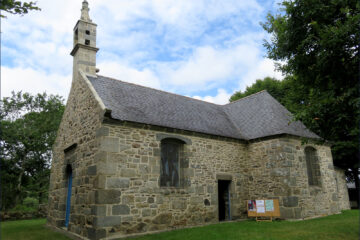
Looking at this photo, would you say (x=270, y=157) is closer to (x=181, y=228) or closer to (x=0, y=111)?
(x=181, y=228)

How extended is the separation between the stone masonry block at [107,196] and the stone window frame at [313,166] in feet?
31.9

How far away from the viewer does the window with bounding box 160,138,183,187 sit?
10.9 m

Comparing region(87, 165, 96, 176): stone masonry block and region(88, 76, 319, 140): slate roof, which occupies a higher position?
region(88, 76, 319, 140): slate roof

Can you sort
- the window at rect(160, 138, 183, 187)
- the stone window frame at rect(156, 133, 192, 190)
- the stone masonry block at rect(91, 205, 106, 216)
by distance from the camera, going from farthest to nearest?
the stone window frame at rect(156, 133, 192, 190), the window at rect(160, 138, 183, 187), the stone masonry block at rect(91, 205, 106, 216)

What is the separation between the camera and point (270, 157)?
12.7 meters

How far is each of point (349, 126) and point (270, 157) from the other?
517 cm

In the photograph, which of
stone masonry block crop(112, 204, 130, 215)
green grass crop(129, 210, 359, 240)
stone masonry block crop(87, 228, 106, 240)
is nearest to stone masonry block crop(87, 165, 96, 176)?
stone masonry block crop(112, 204, 130, 215)

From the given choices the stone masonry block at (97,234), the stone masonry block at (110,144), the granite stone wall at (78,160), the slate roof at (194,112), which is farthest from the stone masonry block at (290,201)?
the granite stone wall at (78,160)

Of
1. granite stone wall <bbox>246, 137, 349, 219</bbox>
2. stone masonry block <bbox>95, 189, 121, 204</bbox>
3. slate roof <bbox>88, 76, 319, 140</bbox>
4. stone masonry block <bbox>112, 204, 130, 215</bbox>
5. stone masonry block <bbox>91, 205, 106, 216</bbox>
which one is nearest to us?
stone masonry block <bbox>91, 205, 106, 216</bbox>

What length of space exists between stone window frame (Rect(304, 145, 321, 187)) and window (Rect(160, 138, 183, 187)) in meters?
6.90

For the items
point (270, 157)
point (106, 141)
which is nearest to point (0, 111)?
point (106, 141)

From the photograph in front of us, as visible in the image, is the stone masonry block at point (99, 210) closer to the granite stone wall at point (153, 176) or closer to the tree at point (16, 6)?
the granite stone wall at point (153, 176)

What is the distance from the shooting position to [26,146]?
2364cm

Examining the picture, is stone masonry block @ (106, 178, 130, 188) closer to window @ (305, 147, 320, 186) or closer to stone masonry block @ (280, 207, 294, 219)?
stone masonry block @ (280, 207, 294, 219)
